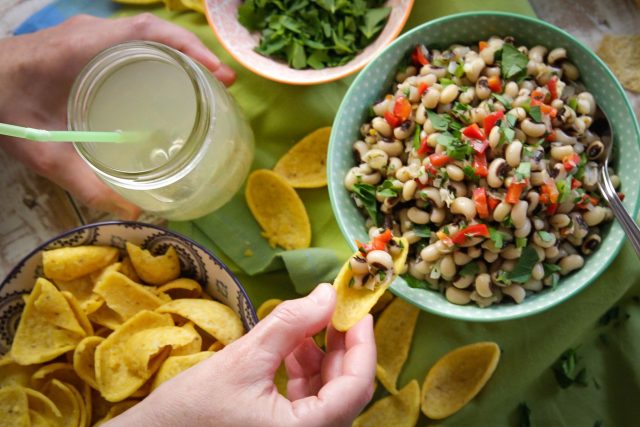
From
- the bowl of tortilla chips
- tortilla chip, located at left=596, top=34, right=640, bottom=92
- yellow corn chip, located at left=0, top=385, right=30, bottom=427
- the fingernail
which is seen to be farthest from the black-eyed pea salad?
yellow corn chip, located at left=0, top=385, right=30, bottom=427

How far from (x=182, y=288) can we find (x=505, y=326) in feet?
2.40

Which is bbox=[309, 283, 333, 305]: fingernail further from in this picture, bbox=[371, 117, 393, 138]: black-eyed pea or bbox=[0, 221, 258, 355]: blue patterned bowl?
bbox=[371, 117, 393, 138]: black-eyed pea

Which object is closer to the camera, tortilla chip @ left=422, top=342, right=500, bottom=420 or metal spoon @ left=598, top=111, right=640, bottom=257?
metal spoon @ left=598, top=111, right=640, bottom=257

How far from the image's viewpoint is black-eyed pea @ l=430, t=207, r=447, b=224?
1276mm

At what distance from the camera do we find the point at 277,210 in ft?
5.00

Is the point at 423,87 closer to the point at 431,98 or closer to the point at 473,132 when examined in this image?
the point at 431,98

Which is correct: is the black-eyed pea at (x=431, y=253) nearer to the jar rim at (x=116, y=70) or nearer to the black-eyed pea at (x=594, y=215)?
the black-eyed pea at (x=594, y=215)

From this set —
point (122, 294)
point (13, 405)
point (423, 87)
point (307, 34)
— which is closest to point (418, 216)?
point (423, 87)

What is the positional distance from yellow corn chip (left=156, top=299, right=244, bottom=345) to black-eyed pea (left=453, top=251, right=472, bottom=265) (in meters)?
0.45

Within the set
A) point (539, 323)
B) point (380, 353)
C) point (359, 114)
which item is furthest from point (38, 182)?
point (539, 323)

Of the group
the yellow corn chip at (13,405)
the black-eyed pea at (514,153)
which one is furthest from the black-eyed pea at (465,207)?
the yellow corn chip at (13,405)

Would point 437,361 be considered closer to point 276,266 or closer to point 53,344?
point 276,266

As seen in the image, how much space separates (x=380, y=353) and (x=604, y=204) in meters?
0.57

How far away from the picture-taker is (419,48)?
1394 millimetres
